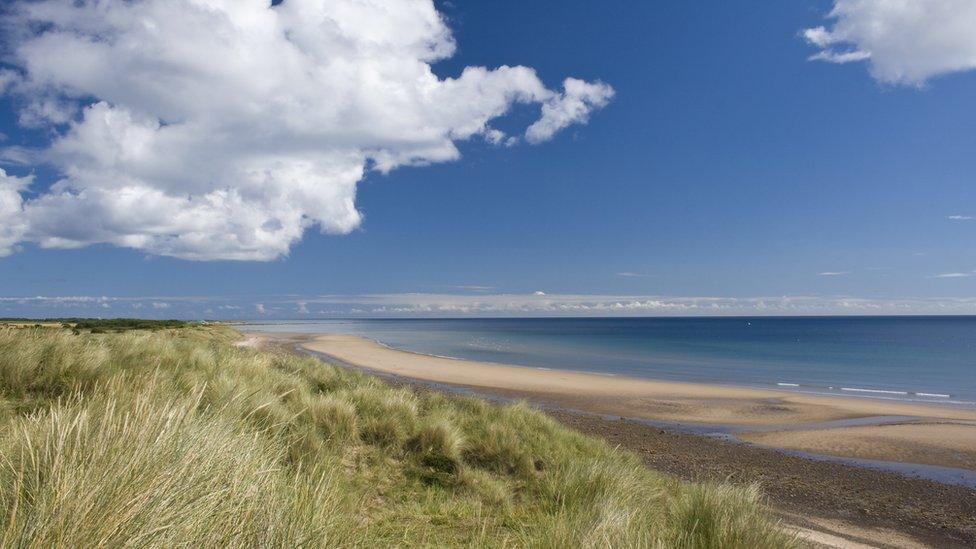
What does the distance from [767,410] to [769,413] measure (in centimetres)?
71

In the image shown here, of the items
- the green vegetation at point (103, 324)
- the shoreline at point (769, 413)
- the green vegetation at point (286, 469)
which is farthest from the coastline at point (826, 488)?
the green vegetation at point (103, 324)

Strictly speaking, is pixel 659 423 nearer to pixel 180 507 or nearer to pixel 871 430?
pixel 871 430

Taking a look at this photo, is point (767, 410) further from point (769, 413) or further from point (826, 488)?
point (826, 488)

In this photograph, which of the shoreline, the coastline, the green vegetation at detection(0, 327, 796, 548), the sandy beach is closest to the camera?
the green vegetation at detection(0, 327, 796, 548)

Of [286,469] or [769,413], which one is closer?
Answer: [286,469]

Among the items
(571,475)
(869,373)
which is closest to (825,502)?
(571,475)

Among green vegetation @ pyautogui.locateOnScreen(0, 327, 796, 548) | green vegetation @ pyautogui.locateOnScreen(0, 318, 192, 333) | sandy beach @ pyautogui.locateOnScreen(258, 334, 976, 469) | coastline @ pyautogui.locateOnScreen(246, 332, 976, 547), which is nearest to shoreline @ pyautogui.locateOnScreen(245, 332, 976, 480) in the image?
sandy beach @ pyautogui.locateOnScreen(258, 334, 976, 469)

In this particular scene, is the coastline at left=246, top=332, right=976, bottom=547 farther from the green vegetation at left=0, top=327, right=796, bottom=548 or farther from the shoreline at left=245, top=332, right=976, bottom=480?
the green vegetation at left=0, top=327, right=796, bottom=548

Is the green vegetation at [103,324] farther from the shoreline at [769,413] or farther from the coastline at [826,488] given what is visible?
the coastline at [826,488]

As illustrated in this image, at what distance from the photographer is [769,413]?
21.5 metres

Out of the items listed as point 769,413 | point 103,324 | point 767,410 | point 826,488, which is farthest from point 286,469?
point 103,324

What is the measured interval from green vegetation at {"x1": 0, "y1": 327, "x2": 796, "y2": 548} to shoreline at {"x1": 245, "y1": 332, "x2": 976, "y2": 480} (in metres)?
9.52

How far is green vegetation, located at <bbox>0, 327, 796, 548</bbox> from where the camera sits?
2.60 metres

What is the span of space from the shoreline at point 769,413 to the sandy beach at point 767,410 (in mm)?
31
